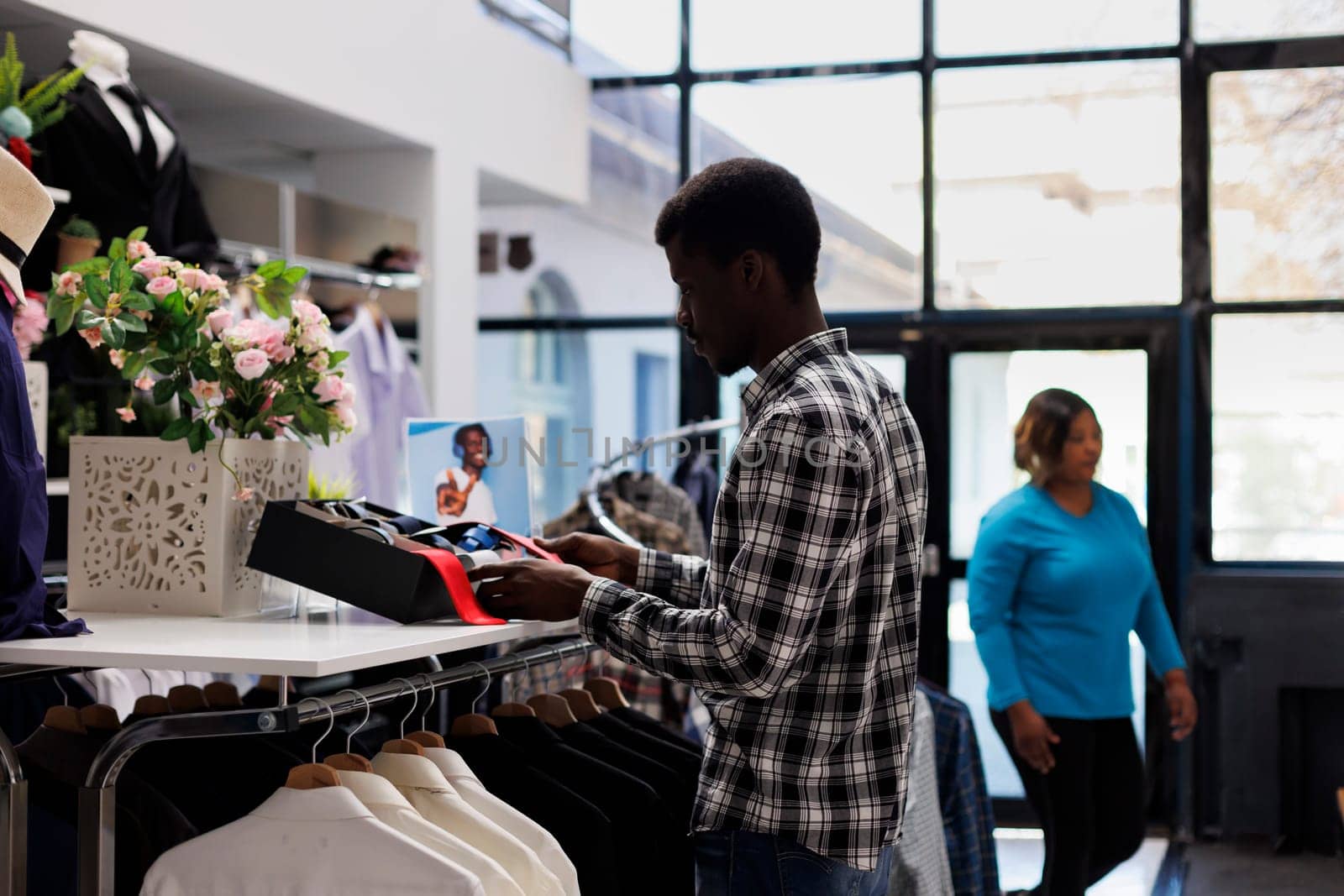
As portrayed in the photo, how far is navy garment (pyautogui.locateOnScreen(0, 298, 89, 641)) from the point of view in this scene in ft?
5.01

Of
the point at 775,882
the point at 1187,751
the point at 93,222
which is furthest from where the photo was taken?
the point at 1187,751

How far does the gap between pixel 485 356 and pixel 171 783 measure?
466cm

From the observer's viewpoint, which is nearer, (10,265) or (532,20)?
(10,265)

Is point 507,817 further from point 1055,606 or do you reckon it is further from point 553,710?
point 1055,606

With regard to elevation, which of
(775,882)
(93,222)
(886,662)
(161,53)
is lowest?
(775,882)

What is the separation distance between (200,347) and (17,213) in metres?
0.35

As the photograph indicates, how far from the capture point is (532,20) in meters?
5.97

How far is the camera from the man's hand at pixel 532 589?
170 centimetres

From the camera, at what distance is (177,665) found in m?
1.41

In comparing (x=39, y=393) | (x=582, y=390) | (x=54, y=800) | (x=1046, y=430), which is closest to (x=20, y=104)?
(x=39, y=393)

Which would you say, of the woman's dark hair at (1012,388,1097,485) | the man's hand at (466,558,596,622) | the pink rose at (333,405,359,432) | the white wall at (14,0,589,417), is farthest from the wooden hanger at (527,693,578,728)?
the white wall at (14,0,589,417)

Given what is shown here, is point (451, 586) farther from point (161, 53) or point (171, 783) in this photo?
point (161, 53)

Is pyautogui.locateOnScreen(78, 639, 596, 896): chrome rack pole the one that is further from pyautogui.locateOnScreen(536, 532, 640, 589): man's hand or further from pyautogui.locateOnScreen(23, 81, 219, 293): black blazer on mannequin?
pyautogui.locateOnScreen(23, 81, 219, 293): black blazer on mannequin

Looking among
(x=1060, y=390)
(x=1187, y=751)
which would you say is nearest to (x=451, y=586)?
(x=1060, y=390)
